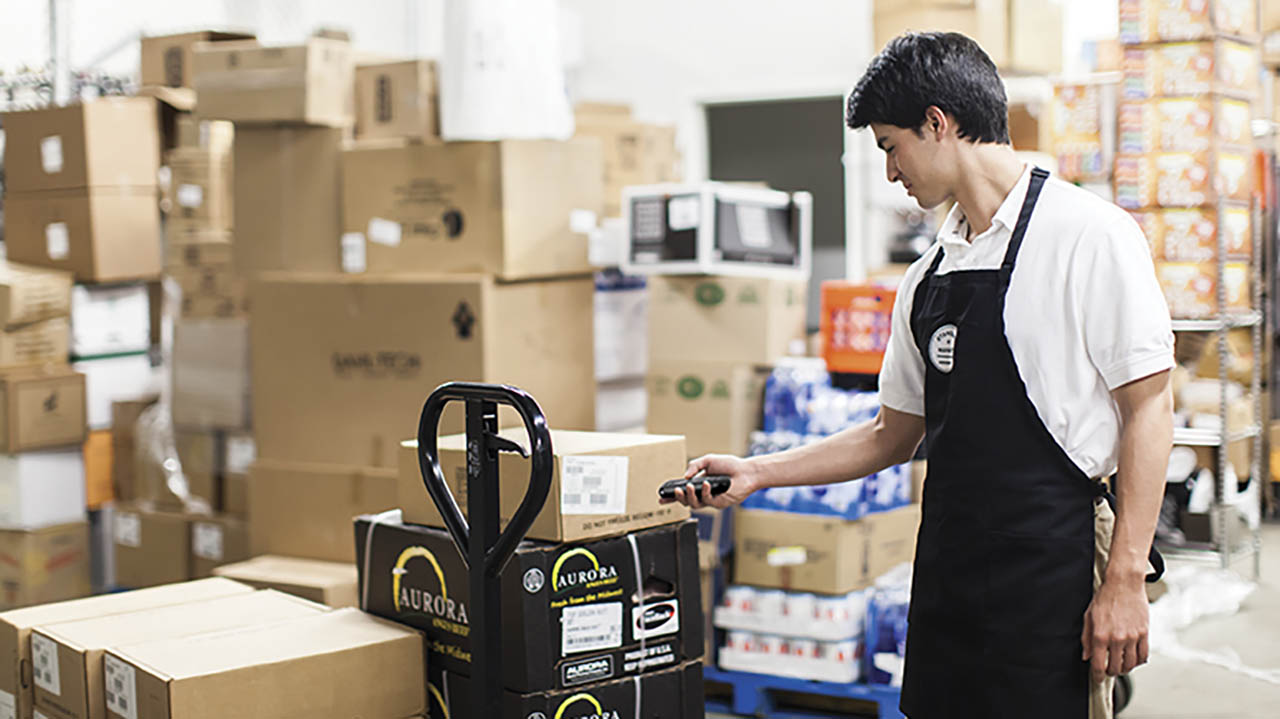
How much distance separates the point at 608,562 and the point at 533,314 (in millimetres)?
1533

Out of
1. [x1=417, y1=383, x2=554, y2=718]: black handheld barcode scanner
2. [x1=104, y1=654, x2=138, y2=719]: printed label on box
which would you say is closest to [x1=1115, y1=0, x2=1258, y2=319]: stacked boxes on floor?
[x1=417, y1=383, x2=554, y2=718]: black handheld barcode scanner

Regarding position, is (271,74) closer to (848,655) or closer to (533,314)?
(533,314)

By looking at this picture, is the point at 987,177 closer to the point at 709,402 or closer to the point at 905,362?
the point at 905,362

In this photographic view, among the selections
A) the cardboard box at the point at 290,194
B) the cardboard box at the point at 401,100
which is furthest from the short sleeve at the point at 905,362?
the cardboard box at the point at 290,194

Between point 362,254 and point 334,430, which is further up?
point 362,254

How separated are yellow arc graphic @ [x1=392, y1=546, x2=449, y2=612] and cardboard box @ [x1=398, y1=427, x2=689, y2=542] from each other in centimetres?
5

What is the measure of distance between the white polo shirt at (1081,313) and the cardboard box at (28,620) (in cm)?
176

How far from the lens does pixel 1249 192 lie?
5449 millimetres

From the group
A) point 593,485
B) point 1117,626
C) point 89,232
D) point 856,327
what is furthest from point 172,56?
point 1117,626

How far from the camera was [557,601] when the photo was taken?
2156 millimetres

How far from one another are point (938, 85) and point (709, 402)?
2.29 metres

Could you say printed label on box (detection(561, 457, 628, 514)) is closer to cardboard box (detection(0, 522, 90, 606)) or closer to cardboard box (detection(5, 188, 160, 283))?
cardboard box (detection(0, 522, 90, 606))

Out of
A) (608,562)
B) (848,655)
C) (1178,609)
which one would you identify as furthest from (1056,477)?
(1178,609)

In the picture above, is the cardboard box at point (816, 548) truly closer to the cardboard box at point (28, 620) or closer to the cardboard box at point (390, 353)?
the cardboard box at point (390, 353)
